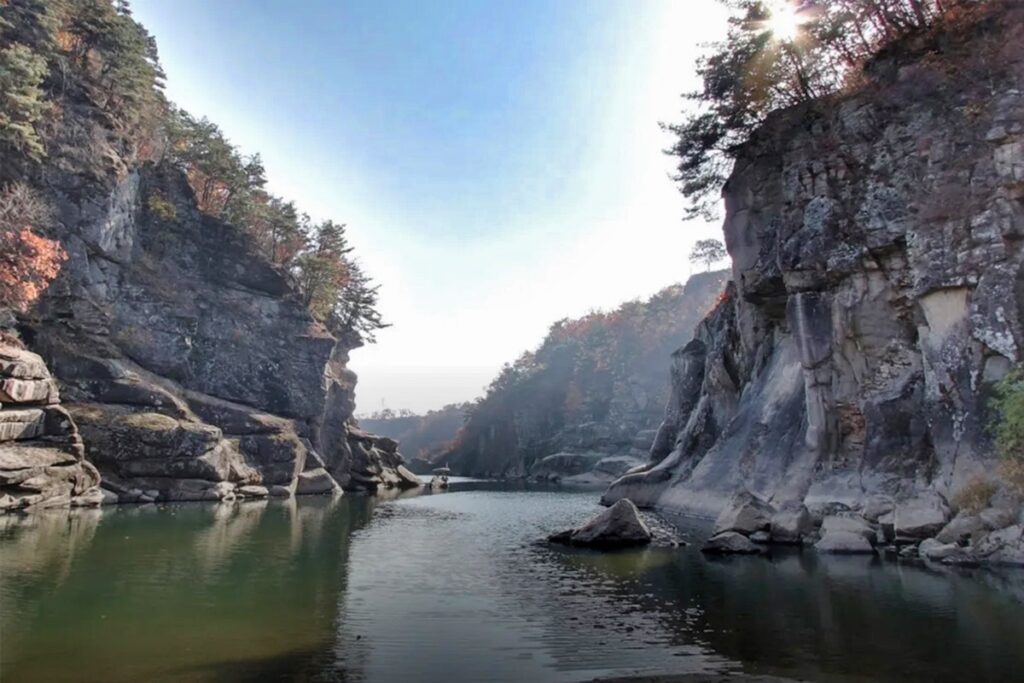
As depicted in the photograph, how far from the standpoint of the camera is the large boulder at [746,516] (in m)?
24.2

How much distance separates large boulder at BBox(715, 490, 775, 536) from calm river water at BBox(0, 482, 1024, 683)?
3.32 metres

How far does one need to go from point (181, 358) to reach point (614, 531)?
3855 centimetres

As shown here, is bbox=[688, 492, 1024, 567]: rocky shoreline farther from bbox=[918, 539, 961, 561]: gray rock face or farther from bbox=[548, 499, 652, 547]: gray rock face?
bbox=[548, 499, 652, 547]: gray rock face

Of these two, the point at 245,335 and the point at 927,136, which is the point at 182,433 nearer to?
the point at 245,335

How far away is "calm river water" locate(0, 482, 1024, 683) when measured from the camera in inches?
385

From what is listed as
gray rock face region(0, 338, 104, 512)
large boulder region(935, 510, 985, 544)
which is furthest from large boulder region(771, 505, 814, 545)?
gray rock face region(0, 338, 104, 512)

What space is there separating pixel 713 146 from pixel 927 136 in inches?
527

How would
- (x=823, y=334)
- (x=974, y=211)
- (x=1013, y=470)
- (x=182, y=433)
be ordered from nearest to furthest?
(x=1013, y=470) → (x=974, y=211) → (x=823, y=334) → (x=182, y=433)

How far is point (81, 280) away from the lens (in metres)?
43.6

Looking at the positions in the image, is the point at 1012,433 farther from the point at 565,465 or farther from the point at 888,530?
the point at 565,465

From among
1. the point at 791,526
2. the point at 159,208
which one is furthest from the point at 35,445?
the point at 791,526

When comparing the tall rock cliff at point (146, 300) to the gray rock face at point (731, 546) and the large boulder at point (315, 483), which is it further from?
the gray rock face at point (731, 546)

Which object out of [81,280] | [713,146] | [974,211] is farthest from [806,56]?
[81,280]

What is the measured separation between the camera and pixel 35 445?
32.5 m
